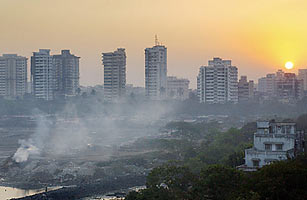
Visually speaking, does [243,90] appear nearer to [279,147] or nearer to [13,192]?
[13,192]

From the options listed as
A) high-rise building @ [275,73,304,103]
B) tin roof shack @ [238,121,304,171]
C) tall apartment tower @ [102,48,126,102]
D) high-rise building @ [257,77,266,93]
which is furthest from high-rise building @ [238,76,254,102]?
tin roof shack @ [238,121,304,171]

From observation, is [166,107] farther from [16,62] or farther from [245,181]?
[245,181]

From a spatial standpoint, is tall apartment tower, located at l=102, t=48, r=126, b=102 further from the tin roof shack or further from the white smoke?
the tin roof shack

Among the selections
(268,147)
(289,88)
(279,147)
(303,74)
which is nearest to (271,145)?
(268,147)

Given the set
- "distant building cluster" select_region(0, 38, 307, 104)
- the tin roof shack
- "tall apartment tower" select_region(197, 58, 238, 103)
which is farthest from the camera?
"distant building cluster" select_region(0, 38, 307, 104)

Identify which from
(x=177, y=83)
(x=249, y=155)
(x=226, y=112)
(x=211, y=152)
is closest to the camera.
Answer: (x=249, y=155)

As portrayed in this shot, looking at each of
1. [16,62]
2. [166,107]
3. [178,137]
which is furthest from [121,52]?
[178,137]

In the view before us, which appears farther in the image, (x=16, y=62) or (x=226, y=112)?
(x=16, y=62)
